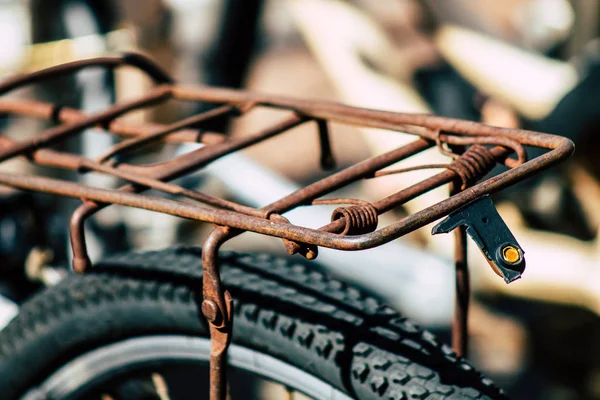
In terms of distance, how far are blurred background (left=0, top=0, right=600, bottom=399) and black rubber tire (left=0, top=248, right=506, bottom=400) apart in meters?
0.77

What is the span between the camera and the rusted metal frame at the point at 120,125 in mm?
1065

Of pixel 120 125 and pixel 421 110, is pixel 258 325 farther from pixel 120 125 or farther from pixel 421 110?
pixel 421 110

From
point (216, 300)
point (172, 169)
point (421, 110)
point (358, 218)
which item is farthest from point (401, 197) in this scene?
point (421, 110)

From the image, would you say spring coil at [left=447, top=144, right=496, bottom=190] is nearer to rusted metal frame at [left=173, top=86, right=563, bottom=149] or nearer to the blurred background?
rusted metal frame at [left=173, top=86, right=563, bottom=149]

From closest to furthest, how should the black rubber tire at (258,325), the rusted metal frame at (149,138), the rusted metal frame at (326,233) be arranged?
the rusted metal frame at (326,233) → the black rubber tire at (258,325) → the rusted metal frame at (149,138)

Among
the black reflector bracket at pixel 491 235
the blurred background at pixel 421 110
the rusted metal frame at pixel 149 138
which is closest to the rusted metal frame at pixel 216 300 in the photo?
the black reflector bracket at pixel 491 235

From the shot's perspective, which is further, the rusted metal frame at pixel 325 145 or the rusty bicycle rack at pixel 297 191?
the rusted metal frame at pixel 325 145

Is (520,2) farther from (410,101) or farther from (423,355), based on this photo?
(423,355)

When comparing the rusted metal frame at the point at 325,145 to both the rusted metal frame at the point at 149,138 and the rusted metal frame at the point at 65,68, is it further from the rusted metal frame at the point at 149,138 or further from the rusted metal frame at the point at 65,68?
the rusted metal frame at the point at 65,68

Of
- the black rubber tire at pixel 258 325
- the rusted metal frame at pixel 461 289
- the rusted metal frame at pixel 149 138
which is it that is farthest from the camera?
the rusted metal frame at pixel 149 138

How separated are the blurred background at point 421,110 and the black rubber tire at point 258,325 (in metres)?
0.77

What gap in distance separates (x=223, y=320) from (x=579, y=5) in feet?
6.88

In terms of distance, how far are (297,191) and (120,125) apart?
442mm

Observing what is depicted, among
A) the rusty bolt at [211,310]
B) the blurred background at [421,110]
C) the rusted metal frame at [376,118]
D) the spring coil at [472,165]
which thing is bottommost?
the rusty bolt at [211,310]
